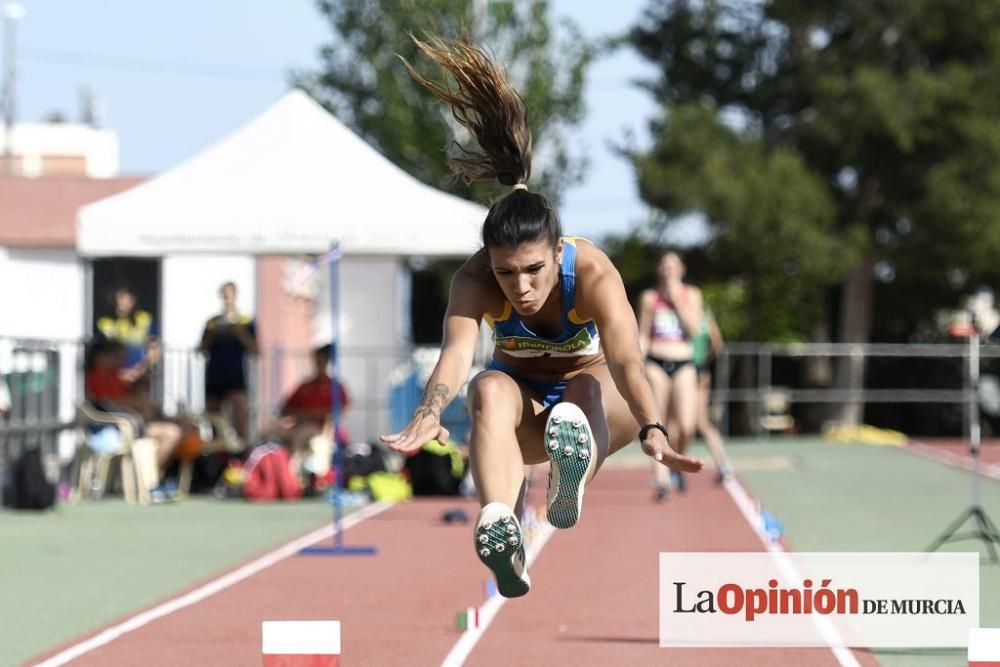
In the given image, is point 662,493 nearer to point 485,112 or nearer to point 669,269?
point 669,269

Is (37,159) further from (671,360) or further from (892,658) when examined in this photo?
(892,658)

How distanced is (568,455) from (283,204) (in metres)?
7.01

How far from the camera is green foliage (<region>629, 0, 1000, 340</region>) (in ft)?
95.4

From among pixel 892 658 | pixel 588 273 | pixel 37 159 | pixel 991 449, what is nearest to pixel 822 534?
pixel 892 658

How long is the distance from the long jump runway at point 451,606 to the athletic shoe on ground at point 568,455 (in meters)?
1.19

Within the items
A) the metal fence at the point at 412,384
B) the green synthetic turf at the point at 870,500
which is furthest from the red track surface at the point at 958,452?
the metal fence at the point at 412,384

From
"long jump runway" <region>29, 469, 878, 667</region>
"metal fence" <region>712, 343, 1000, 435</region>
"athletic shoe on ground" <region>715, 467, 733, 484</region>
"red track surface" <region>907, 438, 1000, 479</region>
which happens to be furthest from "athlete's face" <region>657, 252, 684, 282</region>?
"metal fence" <region>712, 343, 1000, 435</region>

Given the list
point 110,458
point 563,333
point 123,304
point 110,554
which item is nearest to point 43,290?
point 123,304

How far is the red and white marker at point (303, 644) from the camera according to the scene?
5129 millimetres

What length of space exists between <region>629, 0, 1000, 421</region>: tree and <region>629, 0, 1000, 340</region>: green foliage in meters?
0.03

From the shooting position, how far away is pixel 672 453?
207 inches

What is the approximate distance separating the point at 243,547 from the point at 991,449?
15.5 meters

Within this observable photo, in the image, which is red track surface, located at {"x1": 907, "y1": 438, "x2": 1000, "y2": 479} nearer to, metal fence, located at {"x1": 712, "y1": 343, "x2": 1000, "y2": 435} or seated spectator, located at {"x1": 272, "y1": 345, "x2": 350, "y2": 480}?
metal fence, located at {"x1": 712, "y1": 343, "x2": 1000, "y2": 435}

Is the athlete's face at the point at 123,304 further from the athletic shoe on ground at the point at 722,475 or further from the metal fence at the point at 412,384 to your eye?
the athletic shoe on ground at the point at 722,475
